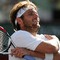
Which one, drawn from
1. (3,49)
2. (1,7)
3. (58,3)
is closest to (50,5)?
(58,3)

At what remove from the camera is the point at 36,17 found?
443 cm

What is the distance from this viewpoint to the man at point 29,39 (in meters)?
4.24

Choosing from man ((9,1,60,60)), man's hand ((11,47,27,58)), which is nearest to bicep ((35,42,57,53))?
man ((9,1,60,60))

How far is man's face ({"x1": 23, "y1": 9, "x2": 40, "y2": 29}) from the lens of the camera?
4398 millimetres

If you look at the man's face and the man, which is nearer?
the man

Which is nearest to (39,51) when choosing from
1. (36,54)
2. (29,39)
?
(36,54)

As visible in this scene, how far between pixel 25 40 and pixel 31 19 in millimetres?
281

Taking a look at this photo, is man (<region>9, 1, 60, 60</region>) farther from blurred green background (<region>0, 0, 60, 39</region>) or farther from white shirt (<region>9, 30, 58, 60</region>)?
blurred green background (<region>0, 0, 60, 39</region>)

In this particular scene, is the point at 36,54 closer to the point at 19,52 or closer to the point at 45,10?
the point at 19,52

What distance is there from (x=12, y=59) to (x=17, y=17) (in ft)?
1.62

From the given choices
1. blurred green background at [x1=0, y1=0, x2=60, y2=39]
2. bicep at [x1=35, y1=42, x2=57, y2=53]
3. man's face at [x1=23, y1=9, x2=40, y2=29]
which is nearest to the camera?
bicep at [x1=35, y1=42, x2=57, y2=53]

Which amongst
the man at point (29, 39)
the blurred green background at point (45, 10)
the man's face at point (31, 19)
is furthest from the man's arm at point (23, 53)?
the blurred green background at point (45, 10)

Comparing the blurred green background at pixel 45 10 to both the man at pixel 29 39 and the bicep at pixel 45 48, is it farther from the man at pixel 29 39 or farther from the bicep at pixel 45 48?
the bicep at pixel 45 48

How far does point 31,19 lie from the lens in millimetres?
4414
